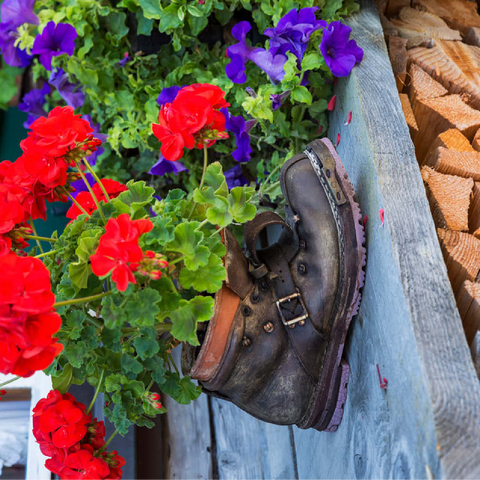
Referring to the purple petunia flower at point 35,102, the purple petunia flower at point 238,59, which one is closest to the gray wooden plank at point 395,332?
the purple petunia flower at point 238,59

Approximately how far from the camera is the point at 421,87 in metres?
1.17

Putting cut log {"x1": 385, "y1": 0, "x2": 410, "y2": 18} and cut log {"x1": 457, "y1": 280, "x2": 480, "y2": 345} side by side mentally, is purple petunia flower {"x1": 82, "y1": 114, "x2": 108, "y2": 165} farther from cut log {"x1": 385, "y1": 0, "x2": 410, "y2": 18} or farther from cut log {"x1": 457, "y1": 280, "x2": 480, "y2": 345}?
cut log {"x1": 457, "y1": 280, "x2": 480, "y2": 345}

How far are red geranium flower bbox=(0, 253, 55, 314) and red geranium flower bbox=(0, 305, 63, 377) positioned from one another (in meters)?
0.01

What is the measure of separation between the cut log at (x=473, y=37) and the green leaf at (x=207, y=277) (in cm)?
95

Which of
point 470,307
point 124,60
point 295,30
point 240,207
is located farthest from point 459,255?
point 124,60

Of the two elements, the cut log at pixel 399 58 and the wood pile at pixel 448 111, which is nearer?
the wood pile at pixel 448 111

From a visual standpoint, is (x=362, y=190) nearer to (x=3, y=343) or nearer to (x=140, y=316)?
(x=140, y=316)

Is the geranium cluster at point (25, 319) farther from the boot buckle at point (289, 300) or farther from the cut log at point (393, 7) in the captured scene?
the cut log at point (393, 7)

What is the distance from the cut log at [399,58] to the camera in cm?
119

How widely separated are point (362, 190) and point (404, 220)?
6.7 inches

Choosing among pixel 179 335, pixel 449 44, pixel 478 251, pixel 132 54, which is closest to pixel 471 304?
pixel 478 251

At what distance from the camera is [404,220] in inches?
32.8

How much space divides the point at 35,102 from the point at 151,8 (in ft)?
2.18

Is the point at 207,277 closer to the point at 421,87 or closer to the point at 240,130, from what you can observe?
the point at 240,130
